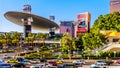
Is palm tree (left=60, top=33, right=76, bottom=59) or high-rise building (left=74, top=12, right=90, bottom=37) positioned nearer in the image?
palm tree (left=60, top=33, right=76, bottom=59)

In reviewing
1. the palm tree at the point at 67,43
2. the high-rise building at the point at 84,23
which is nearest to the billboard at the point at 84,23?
the high-rise building at the point at 84,23

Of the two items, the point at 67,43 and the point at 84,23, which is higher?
the point at 84,23

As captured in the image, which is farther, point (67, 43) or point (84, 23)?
point (84, 23)

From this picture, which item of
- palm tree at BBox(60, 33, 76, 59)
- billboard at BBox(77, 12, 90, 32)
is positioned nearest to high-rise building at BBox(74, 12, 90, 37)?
billboard at BBox(77, 12, 90, 32)

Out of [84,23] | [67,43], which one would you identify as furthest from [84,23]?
[67,43]

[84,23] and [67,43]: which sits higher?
[84,23]

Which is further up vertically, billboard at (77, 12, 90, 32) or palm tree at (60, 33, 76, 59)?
billboard at (77, 12, 90, 32)

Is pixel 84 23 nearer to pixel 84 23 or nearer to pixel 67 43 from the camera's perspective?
pixel 84 23

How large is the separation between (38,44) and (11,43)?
2321cm

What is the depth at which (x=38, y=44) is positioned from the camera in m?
177

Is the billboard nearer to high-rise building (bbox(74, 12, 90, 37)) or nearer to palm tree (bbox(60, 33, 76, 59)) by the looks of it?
high-rise building (bbox(74, 12, 90, 37))

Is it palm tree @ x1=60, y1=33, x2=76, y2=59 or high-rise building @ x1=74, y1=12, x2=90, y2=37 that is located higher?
high-rise building @ x1=74, y1=12, x2=90, y2=37

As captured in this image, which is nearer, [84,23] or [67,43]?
[67,43]

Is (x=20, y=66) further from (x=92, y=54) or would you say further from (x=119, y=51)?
(x=119, y=51)
